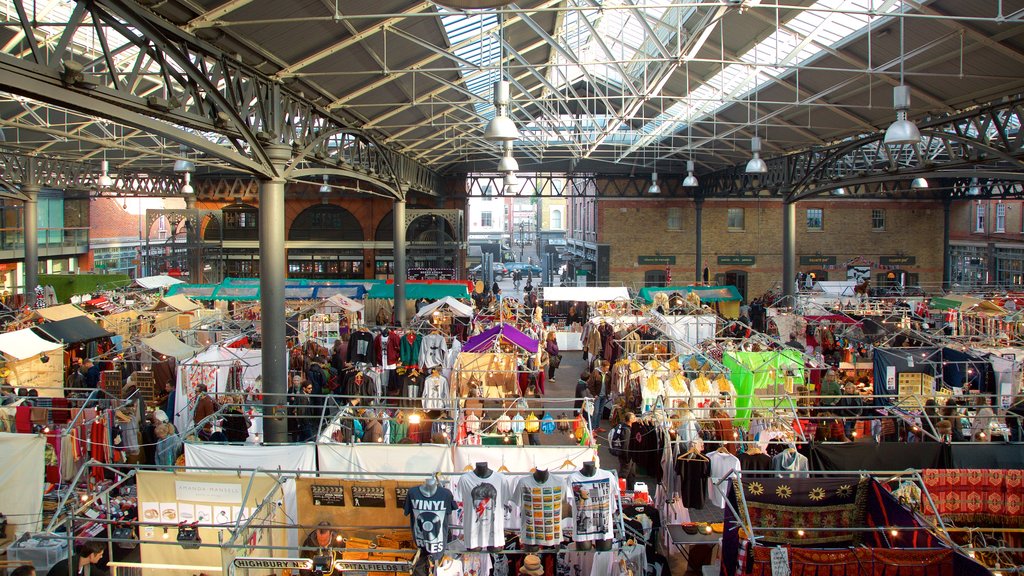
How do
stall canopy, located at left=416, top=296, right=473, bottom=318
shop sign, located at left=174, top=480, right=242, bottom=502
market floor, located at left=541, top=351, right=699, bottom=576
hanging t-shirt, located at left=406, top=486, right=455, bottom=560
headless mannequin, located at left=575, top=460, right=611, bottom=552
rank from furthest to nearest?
stall canopy, located at left=416, top=296, right=473, bottom=318 → market floor, located at left=541, top=351, right=699, bottom=576 → shop sign, located at left=174, top=480, right=242, bottom=502 → headless mannequin, located at left=575, top=460, right=611, bottom=552 → hanging t-shirt, located at left=406, top=486, right=455, bottom=560

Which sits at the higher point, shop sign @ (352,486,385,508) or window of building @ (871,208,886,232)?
window of building @ (871,208,886,232)

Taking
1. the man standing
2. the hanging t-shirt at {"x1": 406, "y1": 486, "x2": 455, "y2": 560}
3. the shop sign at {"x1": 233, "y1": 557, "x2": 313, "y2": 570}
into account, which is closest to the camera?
the shop sign at {"x1": 233, "y1": 557, "x2": 313, "y2": 570}

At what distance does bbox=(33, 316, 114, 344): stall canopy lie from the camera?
13.8 metres

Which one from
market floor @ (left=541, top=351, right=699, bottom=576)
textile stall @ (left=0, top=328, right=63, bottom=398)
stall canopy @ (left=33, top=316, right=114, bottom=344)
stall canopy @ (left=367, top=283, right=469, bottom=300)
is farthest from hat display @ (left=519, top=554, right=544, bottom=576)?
stall canopy @ (left=367, top=283, right=469, bottom=300)

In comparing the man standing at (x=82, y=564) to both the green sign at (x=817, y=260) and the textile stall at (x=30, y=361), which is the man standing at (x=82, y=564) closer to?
the textile stall at (x=30, y=361)

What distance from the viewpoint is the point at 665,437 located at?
8.87m

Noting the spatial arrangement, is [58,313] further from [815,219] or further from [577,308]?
[815,219]

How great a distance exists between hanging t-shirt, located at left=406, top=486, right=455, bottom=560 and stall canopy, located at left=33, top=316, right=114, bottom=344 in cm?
1108

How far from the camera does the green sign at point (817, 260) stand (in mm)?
34188

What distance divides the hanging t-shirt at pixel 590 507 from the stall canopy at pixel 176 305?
15547mm

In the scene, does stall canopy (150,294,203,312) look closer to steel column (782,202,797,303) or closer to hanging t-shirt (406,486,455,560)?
hanging t-shirt (406,486,455,560)

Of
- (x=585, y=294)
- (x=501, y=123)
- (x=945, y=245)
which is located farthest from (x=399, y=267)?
(x=945, y=245)

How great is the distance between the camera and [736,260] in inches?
1346

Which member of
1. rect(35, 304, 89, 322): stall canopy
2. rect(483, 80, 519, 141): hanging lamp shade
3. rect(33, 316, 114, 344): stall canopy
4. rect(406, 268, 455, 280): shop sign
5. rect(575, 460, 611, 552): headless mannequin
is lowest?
rect(575, 460, 611, 552): headless mannequin
